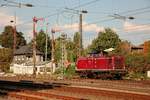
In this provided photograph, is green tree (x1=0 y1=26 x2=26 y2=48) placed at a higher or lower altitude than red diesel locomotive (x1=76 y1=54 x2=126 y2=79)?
higher

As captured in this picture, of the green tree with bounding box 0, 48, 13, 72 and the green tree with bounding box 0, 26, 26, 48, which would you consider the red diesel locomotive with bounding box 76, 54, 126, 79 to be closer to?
the green tree with bounding box 0, 48, 13, 72

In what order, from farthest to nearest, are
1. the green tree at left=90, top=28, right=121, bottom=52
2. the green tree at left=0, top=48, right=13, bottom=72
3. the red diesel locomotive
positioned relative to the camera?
the green tree at left=90, top=28, right=121, bottom=52, the green tree at left=0, top=48, right=13, bottom=72, the red diesel locomotive

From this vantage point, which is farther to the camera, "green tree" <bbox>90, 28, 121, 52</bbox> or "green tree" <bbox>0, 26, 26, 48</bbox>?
"green tree" <bbox>0, 26, 26, 48</bbox>

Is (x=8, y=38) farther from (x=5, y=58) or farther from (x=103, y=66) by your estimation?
(x=103, y=66)

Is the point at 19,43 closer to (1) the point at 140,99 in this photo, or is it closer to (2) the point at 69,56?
(2) the point at 69,56

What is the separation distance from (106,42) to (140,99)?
64.0 metres

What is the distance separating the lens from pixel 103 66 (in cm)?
4069

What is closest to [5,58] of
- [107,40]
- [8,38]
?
[107,40]

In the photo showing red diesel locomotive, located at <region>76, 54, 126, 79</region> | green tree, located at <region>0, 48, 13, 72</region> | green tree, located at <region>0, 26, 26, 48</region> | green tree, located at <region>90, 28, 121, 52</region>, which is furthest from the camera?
green tree, located at <region>0, 26, 26, 48</region>

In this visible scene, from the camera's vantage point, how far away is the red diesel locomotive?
1577 inches

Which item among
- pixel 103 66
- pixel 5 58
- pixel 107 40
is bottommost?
pixel 103 66

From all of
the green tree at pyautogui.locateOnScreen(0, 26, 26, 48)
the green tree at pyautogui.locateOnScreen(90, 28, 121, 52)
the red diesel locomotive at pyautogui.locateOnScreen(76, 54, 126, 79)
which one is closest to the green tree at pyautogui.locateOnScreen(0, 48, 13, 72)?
the green tree at pyautogui.locateOnScreen(90, 28, 121, 52)

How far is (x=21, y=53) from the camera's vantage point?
94812 mm

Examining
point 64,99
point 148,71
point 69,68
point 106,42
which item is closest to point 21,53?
point 106,42
